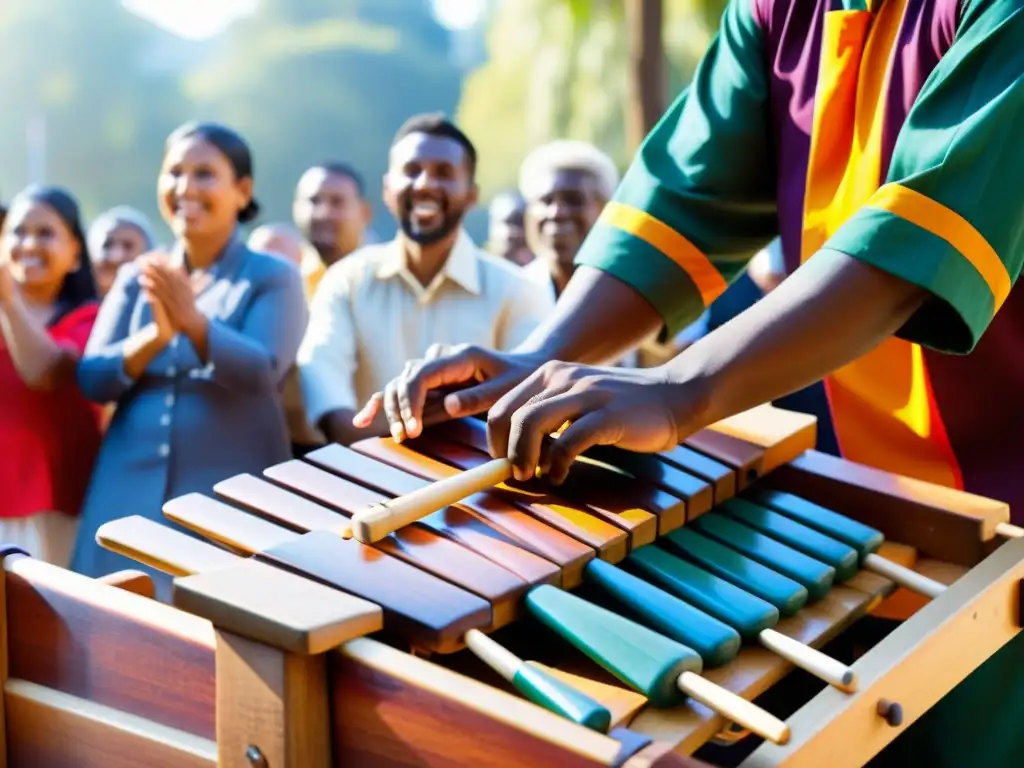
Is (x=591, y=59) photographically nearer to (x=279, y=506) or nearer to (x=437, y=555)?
(x=279, y=506)

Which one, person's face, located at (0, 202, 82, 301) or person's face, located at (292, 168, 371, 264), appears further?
person's face, located at (292, 168, 371, 264)

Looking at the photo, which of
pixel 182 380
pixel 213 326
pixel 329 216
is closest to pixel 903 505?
pixel 213 326

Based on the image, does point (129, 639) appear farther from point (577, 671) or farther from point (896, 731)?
point (896, 731)

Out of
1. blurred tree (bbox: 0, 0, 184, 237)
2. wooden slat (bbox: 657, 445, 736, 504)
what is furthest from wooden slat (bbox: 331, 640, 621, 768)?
blurred tree (bbox: 0, 0, 184, 237)

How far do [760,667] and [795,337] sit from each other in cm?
38

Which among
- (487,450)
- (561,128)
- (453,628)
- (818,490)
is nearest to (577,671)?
(453,628)

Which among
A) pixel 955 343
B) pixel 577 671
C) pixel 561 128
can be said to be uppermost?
pixel 561 128

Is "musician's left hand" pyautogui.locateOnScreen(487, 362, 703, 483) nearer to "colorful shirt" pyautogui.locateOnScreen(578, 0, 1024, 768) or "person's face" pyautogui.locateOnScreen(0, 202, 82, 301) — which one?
"colorful shirt" pyautogui.locateOnScreen(578, 0, 1024, 768)

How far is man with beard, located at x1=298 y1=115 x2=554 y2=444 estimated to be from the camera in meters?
3.57

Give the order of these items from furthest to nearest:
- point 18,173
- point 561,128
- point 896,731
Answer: point 18,173
point 561,128
point 896,731

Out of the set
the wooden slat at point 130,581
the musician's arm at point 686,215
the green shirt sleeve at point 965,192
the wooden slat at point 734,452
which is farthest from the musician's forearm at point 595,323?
the wooden slat at point 130,581

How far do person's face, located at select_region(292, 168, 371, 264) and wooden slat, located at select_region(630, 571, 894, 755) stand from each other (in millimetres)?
4026

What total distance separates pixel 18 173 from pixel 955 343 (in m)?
24.7

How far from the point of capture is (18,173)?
76.5 ft
